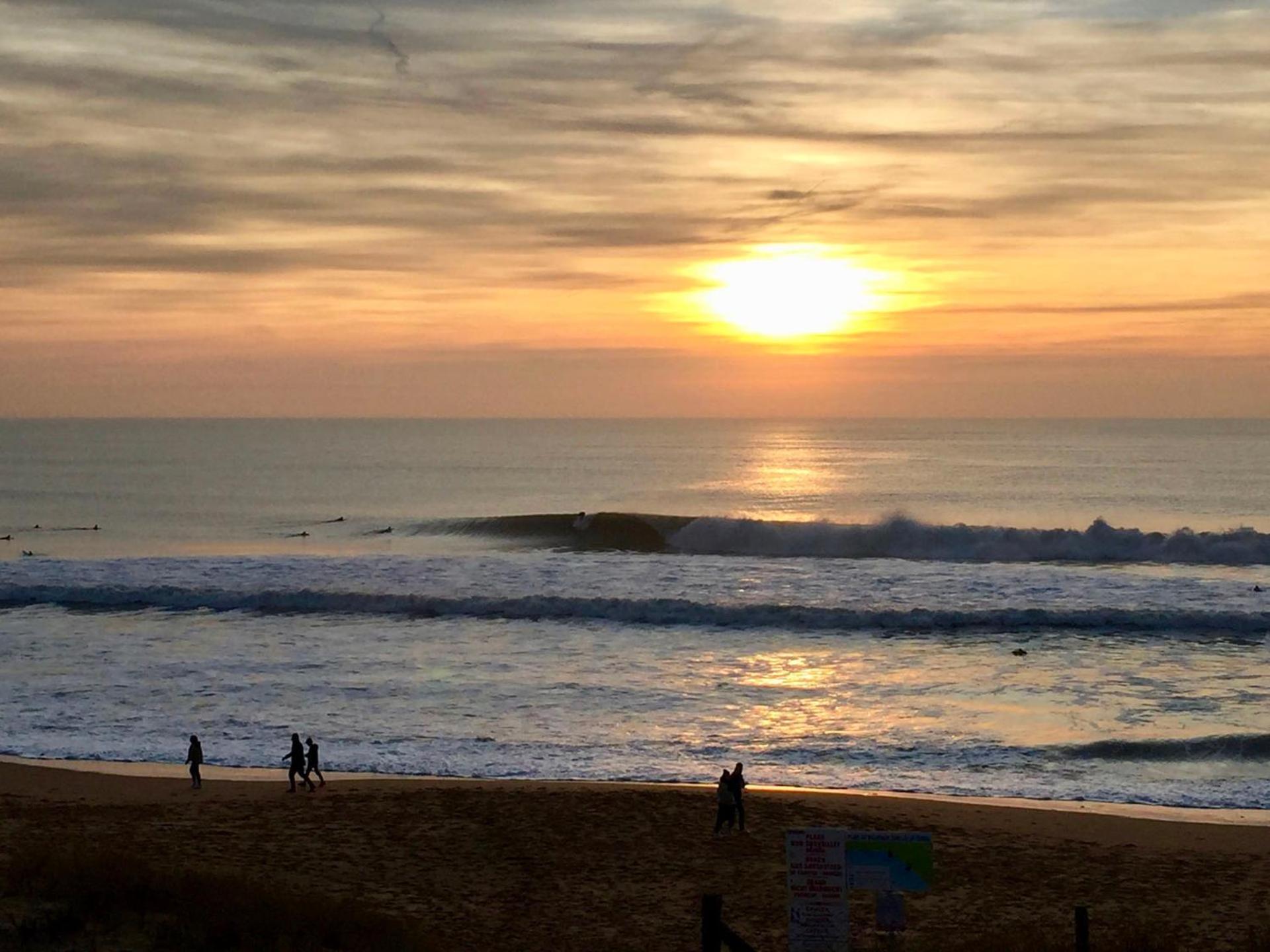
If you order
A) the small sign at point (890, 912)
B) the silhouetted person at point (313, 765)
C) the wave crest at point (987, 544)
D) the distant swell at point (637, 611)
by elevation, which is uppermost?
the wave crest at point (987, 544)

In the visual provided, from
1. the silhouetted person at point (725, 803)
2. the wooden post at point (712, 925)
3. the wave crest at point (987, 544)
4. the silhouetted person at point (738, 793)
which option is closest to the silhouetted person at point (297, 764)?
the silhouetted person at point (725, 803)

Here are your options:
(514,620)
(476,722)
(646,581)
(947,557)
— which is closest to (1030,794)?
(476,722)

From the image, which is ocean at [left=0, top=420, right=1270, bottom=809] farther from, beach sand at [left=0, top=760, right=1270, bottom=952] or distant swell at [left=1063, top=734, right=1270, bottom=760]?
beach sand at [left=0, top=760, right=1270, bottom=952]

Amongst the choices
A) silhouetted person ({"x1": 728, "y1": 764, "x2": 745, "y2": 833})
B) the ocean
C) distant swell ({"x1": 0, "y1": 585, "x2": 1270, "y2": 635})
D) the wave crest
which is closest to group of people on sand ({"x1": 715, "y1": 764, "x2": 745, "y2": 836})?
silhouetted person ({"x1": 728, "y1": 764, "x2": 745, "y2": 833})

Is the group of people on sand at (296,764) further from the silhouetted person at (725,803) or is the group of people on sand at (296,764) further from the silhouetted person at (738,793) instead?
the silhouetted person at (738,793)

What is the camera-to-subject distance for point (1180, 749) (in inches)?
835

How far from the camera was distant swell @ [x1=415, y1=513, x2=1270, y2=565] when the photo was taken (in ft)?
173

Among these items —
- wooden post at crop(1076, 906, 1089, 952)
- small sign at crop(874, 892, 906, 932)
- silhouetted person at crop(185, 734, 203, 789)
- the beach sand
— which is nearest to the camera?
wooden post at crop(1076, 906, 1089, 952)

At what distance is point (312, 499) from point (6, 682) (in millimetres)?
64694

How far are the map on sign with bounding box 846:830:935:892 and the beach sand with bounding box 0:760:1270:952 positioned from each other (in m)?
3.15

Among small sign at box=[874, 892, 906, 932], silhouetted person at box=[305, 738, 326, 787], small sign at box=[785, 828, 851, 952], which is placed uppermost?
small sign at box=[785, 828, 851, 952]

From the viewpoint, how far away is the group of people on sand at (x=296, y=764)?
1853 cm

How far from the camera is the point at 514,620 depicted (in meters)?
36.6

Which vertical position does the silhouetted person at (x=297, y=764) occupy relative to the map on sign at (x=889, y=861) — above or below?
below
